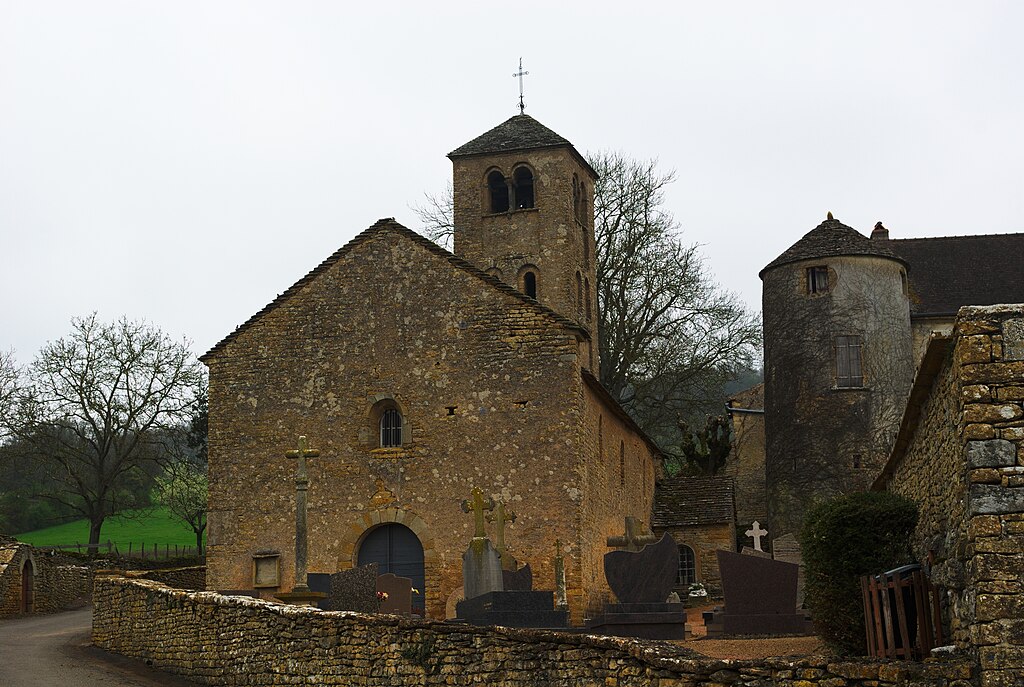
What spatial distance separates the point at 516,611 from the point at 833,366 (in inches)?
822

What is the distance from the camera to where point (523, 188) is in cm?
3291

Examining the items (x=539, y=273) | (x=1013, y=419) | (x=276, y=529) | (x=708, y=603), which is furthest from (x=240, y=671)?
(x=539, y=273)

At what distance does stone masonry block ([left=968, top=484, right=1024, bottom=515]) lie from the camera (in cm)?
893

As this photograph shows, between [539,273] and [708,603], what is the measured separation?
994 cm

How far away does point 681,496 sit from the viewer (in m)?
34.8

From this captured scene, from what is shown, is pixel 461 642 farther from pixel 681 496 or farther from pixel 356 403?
pixel 681 496

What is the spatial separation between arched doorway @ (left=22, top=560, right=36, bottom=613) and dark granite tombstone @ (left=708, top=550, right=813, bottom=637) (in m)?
20.9

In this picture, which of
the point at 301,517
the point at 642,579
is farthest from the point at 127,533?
the point at 642,579

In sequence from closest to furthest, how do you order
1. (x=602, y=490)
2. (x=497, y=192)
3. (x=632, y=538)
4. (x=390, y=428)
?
(x=390, y=428), (x=602, y=490), (x=632, y=538), (x=497, y=192)

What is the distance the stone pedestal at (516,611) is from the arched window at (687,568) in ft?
58.1

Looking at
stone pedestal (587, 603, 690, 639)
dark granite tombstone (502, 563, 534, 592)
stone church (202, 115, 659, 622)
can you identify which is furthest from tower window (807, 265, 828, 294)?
stone pedestal (587, 603, 690, 639)

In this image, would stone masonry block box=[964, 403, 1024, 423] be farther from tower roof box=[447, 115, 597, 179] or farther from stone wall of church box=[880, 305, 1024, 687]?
tower roof box=[447, 115, 597, 179]

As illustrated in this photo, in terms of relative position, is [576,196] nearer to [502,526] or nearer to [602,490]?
[602,490]

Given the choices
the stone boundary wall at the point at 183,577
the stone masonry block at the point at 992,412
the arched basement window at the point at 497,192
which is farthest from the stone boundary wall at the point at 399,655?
the arched basement window at the point at 497,192
